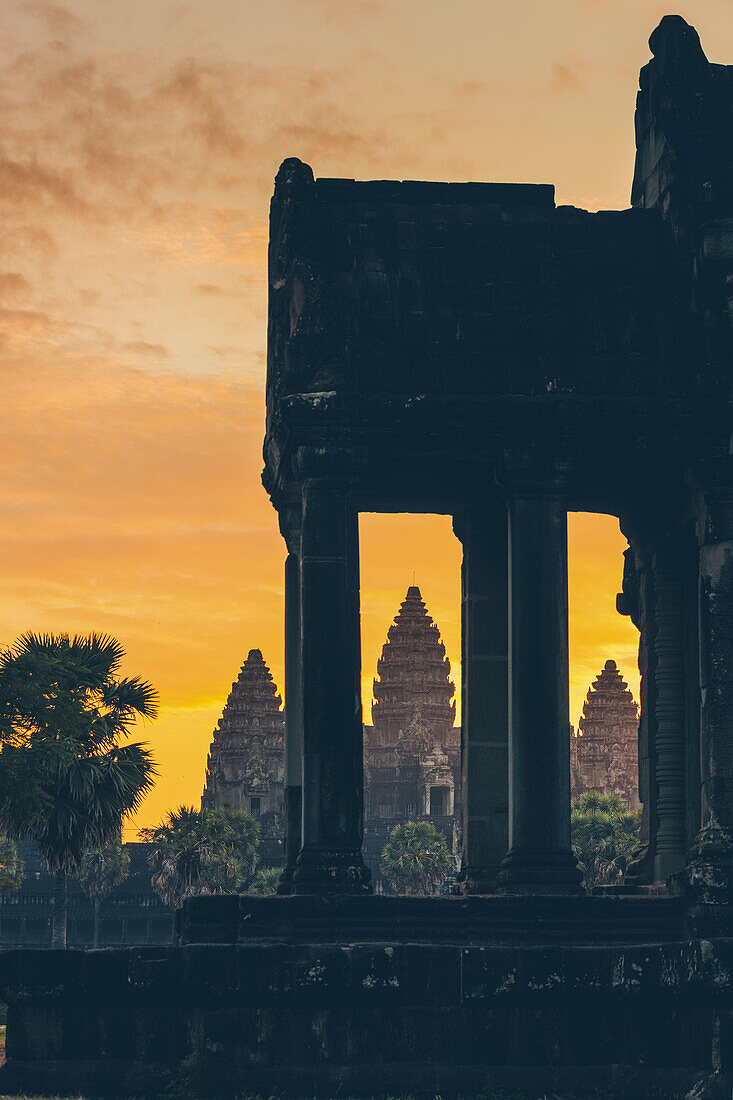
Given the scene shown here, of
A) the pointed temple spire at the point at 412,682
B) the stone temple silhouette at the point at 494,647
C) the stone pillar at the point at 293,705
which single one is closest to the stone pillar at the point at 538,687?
the stone temple silhouette at the point at 494,647

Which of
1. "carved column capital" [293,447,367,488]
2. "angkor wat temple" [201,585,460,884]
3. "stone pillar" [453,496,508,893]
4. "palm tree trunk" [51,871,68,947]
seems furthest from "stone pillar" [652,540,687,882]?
"angkor wat temple" [201,585,460,884]

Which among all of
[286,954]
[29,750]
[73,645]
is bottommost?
[286,954]

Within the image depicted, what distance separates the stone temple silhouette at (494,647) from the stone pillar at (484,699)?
0.04 meters

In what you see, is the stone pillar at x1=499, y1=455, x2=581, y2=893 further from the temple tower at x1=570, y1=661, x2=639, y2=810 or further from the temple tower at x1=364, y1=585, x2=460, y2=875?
the temple tower at x1=364, y1=585, x2=460, y2=875

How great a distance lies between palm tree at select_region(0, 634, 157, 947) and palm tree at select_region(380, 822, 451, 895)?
61.1 m

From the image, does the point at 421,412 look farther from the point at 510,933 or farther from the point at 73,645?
the point at 73,645

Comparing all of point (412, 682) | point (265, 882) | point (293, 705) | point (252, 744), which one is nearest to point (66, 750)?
point (293, 705)

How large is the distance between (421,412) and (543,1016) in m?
6.73

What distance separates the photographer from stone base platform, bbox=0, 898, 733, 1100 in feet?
62.7

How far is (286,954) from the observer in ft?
63.4

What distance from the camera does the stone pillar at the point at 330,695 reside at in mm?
20375

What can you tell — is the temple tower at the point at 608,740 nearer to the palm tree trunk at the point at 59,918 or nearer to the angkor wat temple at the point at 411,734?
the angkor wat temple at the point at 411,734

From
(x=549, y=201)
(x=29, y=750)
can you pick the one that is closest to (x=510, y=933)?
(x=549, y=201)

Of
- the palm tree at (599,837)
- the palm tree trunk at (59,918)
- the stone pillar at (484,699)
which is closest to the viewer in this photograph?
the stone pillar at (484,699)
